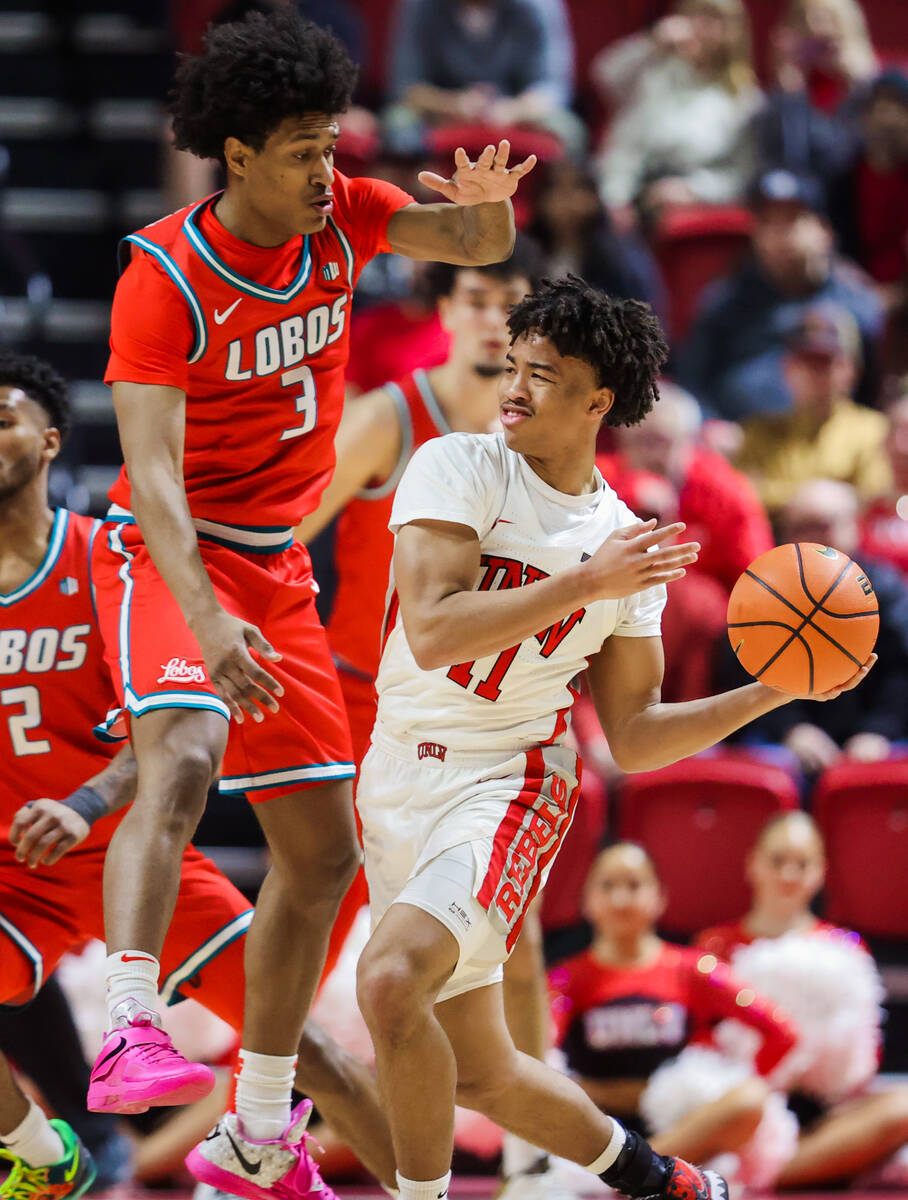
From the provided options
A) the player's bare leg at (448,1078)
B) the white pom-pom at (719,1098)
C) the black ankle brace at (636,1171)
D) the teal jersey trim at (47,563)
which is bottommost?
the white pom-pom at (719,1098)

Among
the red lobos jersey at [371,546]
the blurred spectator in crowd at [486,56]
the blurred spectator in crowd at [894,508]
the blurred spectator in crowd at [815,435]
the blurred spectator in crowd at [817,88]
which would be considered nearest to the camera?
the red lobos jersey at [371,546]

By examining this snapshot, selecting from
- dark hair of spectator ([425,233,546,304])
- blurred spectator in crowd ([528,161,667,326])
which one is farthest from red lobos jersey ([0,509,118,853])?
blurred spectator in crowd ([528,161,667,326])

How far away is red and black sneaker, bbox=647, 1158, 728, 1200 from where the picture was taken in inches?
149

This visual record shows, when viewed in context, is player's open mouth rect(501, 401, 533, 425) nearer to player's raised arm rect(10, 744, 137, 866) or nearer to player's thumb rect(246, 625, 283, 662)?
player's thumb rect(246, 625, 283, 662)

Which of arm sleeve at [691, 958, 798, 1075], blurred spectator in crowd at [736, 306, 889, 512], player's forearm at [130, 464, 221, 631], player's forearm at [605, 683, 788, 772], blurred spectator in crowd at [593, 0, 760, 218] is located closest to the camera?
player's forearm at [130, 464, 221, 631]

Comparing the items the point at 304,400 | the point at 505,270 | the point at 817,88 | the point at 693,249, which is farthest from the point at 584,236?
the point at 304,400

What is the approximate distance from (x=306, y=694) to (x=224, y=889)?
2.01 ft

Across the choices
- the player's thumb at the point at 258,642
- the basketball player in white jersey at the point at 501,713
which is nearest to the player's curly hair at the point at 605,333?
the basketball player in white jersey at the point at 501,713

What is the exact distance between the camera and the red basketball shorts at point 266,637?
3699mm

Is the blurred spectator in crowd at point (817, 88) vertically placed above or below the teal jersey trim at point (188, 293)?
above

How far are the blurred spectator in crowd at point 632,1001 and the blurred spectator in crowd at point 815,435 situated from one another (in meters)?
2.43

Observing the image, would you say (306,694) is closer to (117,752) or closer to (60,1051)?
(117,752)

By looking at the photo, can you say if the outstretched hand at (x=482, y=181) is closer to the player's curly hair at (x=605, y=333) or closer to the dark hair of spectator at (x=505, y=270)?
the player's curly hair at (x=605, y=333)

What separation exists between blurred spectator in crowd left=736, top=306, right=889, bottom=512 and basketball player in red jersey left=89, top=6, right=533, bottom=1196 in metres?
4.04
